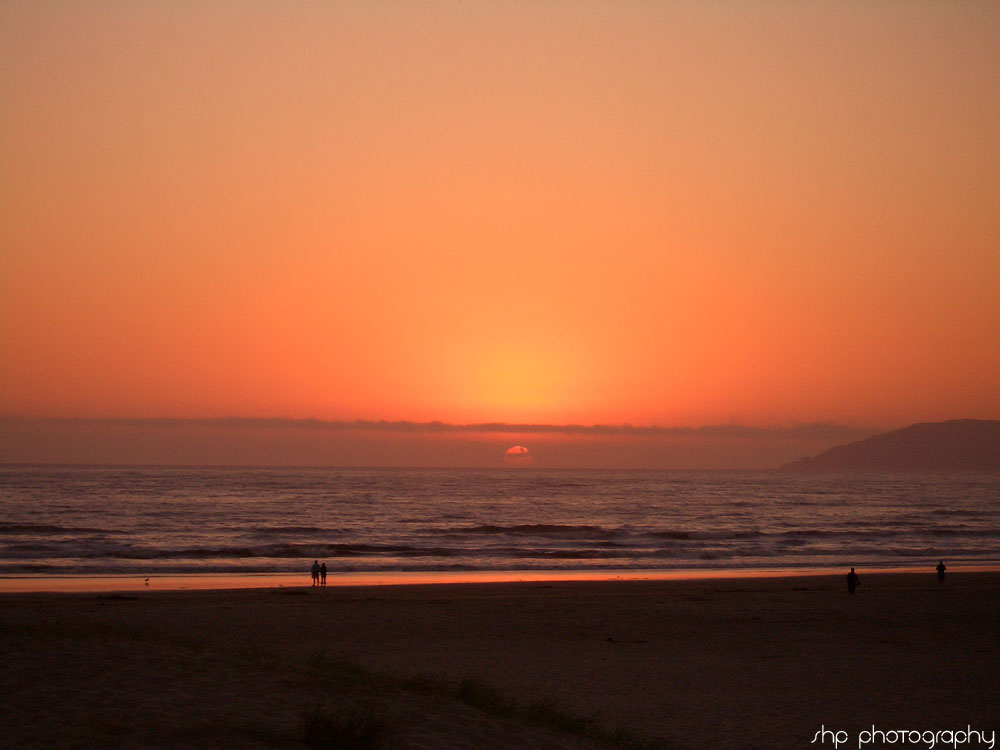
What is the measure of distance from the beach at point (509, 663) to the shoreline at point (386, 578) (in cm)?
164

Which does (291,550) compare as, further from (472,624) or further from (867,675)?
(867,675)

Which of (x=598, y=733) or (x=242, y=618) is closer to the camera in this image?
(x=598, y=733)

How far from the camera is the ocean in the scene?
4069 centimetres

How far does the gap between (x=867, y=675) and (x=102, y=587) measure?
2641 cm

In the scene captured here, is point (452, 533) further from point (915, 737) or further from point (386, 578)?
point (915, 737)

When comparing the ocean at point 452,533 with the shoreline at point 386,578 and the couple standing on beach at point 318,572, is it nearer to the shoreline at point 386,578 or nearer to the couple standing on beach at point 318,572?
the shoreline at point 386,578

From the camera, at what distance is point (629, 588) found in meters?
29.9

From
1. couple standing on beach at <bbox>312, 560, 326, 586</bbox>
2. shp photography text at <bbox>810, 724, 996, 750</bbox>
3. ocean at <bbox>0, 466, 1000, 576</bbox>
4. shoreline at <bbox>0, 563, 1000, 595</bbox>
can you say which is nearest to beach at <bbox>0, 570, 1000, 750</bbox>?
shp photography text at <bbox>810, 724, 996, 750</bbox>

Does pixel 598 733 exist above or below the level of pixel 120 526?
above

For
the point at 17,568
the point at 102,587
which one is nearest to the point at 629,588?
the point at 102,587

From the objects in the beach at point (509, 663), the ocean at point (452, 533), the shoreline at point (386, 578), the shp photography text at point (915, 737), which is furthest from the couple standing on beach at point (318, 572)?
the shp photography text at point (915, 737)

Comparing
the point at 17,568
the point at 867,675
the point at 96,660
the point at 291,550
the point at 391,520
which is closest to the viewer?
the point at 96,660

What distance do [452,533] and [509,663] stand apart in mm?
40847

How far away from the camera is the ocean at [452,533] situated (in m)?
40.7
